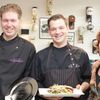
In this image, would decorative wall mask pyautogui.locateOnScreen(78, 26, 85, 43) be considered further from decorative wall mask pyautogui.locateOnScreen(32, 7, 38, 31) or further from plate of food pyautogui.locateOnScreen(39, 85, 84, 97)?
plate of food pyautogui.locateOnScreen(39, 85, 84, 97)

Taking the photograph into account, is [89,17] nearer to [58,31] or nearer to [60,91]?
[58,31]

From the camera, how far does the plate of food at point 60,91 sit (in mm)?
1691

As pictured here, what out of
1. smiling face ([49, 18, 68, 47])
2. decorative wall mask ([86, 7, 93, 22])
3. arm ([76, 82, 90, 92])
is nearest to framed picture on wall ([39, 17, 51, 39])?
decorative wall mask ([86, 7, 93, 22])

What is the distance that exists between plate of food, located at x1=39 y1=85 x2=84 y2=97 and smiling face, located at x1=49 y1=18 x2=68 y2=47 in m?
0.31

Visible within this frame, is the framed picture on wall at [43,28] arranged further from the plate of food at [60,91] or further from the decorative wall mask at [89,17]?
the plate of food at [60,91]

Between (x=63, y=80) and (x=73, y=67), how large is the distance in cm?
11

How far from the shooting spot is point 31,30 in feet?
10.9

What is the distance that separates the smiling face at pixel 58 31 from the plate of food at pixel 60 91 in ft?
1.01

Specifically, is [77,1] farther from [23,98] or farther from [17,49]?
[23,98]

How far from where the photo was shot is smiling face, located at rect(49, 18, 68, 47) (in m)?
1.85

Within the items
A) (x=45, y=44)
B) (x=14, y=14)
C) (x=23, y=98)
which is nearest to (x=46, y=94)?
(x=23, y=98)

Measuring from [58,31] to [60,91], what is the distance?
0.39m

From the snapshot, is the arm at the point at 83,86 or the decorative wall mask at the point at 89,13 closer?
the arm at the point at 83,86

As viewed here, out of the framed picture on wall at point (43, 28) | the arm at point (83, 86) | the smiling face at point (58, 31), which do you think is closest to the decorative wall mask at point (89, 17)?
the framed picture on wall at point (43, 28)
